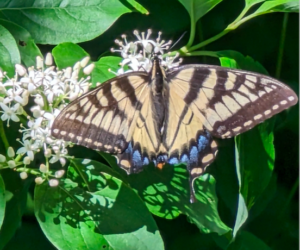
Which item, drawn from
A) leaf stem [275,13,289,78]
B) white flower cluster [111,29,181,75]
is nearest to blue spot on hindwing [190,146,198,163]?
white flower cluster [111,29,181,75]

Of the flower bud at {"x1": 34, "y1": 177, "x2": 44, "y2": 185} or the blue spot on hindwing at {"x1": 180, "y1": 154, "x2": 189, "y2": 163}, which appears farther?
the blue spot on hindwing at {"x1": 180, "y1": 154, "x2": 189, "y2": 163}

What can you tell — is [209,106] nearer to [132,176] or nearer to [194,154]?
[194,154]

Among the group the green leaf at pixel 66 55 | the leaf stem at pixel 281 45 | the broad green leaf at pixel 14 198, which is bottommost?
the broad green leaf at pixel 14 198

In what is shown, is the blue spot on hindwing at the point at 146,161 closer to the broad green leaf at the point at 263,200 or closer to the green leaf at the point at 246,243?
the green leaf at the point at 246,243

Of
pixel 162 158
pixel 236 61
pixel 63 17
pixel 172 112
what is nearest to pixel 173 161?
pixel 162 158

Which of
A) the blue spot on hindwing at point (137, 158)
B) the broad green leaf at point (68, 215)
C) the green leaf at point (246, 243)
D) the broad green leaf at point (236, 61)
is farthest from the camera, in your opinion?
the green leaf at point (246, 243)

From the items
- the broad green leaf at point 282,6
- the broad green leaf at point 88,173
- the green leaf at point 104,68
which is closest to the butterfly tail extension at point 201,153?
the broad green leaf at point 88,173

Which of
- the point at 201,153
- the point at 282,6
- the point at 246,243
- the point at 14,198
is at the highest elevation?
the point at 282,6

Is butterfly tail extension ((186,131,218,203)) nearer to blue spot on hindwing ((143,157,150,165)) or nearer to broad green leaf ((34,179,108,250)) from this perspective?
blue spot on hindwing ((143,157,150,165))

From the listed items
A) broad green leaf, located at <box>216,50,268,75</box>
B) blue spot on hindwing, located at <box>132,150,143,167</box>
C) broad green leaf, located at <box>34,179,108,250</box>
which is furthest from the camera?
broad green leaf, located at <box>216,50,268,75</box>
